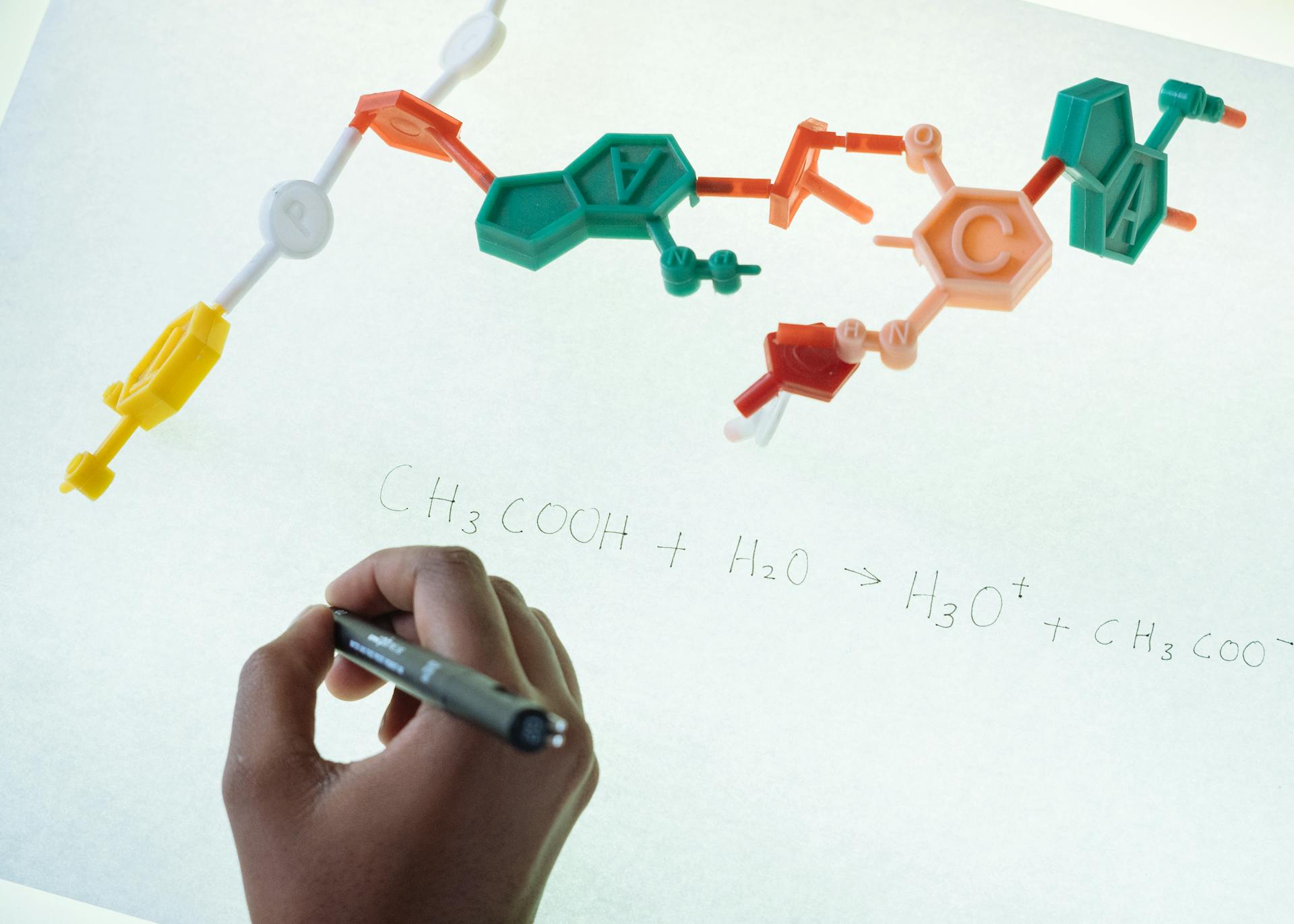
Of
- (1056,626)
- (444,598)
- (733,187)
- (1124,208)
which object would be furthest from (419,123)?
(1056,626)

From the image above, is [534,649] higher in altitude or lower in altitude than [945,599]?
lower

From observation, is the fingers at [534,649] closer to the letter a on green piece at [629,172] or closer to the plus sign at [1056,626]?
the letter a on green piece at [629,172]

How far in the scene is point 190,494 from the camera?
27.8 inches

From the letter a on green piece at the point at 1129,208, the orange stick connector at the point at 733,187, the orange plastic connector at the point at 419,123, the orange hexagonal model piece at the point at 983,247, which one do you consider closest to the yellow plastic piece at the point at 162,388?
the orange plastic connector at the point at 419,123

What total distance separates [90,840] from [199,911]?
3.8 inches

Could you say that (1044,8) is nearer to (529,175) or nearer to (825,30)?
(825,30)

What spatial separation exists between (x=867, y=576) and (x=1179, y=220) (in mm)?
305

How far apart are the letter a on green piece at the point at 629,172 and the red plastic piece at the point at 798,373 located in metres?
0.12

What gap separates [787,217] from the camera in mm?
569

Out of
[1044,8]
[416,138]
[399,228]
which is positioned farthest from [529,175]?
[1044,8]

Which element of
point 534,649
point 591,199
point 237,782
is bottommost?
point 237,782

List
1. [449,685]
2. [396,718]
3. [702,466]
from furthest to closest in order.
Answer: [702,466]
[396,718]
[449,685]

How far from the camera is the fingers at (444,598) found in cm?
41

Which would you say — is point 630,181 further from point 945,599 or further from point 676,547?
point 945,599
